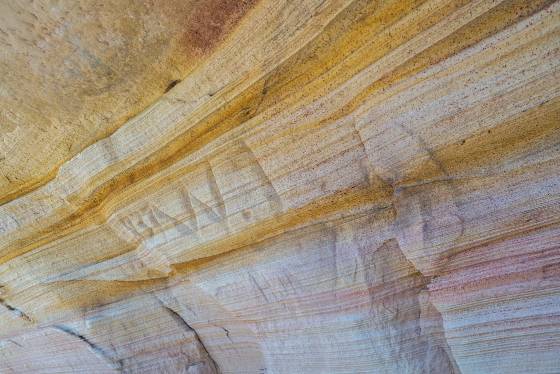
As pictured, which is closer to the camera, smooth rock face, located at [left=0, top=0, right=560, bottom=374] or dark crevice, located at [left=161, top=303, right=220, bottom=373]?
smooth rock face, located at [left=0, top=0, right=560, bottom=374]

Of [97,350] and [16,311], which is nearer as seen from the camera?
[97,350]

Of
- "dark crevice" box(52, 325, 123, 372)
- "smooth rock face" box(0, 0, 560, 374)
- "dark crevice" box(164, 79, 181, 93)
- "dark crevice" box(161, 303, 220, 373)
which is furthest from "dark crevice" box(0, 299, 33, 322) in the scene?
"dark crevice" box(164, 79, 181, 93)

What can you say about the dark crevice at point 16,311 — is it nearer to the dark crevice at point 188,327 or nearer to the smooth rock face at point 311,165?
the smooth rock face at point 311,165

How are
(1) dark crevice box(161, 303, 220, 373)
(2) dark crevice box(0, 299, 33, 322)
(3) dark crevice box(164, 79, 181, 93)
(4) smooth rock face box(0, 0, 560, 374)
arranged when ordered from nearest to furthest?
(4) smooth rock face box(0, 0, 560, 374) → (3) dark crevice box(164, 79, 181, 93) → (1) dark crevice box(161, 303, 220, 373) → (2) dark crevice box(0, 299, 33, 322)

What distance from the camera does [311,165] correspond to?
2.07 metres

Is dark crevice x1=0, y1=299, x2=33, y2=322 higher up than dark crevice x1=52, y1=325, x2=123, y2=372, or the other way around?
dark crevice x1=0, y1=299, x2=33, y2=322

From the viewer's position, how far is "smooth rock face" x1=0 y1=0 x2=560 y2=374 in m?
1.69

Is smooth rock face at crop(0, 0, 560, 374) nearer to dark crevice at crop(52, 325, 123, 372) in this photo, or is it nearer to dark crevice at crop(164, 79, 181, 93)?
dark crevice at crop(164, 79, 181, 93)

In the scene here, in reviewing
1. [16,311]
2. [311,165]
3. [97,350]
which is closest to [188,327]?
[97,350]

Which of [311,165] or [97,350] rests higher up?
[311,165]

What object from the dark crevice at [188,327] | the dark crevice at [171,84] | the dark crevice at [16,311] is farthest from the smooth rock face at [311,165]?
the dark crevice at [16,311]

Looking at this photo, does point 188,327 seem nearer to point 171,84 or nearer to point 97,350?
point 97,350

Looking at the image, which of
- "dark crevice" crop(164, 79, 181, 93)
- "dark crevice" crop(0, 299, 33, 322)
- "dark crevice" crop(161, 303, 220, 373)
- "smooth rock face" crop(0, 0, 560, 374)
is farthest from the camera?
"dark crevice" crop(0, 299, 33, 322)

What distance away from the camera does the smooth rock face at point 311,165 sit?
1686 millimetres
